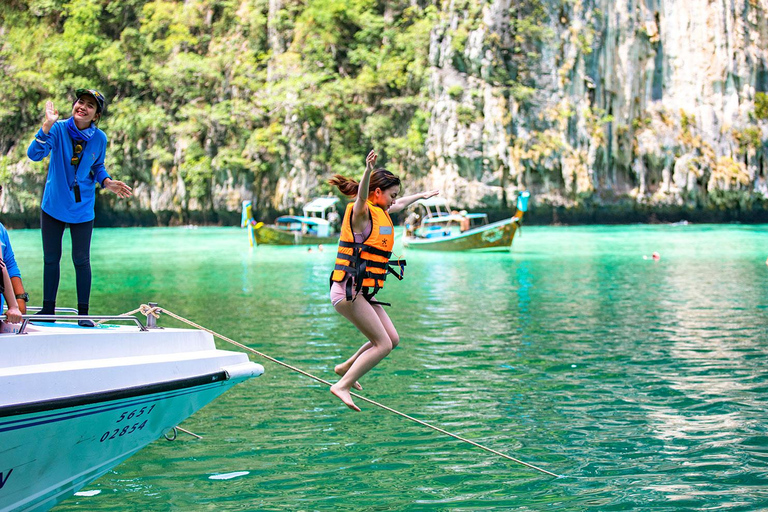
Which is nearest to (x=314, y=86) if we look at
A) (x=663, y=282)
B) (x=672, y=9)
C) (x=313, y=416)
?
(x=672, y=9)

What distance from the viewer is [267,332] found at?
11.3 meters

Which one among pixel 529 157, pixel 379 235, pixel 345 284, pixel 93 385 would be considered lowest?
pixel 93 385

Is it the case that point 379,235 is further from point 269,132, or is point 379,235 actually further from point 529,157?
point 269,132

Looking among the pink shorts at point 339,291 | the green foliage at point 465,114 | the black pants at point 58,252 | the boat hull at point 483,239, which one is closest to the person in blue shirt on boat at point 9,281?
the black pants at point 58,252

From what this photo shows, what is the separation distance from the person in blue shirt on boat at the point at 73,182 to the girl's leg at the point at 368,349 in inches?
68.4

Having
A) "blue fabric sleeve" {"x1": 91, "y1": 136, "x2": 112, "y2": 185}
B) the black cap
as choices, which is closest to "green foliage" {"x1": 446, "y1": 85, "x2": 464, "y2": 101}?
"blue fabric sleeve" {"x1": 91, "y1": 136, "x2": 112, "y2": 185}

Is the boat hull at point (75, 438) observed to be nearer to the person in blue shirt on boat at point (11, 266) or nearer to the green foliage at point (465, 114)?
the person in blue shirt on boat at point (11, 266)

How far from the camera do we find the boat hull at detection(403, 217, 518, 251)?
3014 centimetres

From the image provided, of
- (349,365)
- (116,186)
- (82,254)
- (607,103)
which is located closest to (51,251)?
(82,254)

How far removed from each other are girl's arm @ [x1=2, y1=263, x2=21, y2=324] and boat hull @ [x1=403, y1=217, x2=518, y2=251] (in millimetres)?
25958

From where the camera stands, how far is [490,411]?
23.1 ft

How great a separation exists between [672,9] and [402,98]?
1890cm

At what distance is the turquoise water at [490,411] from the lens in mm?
5219

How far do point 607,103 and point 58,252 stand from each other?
49.4m
